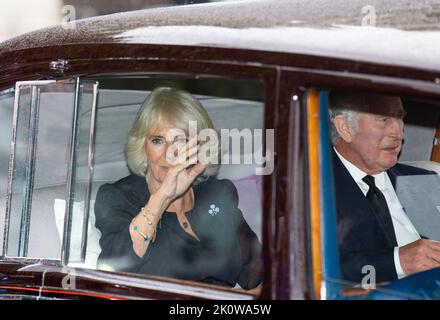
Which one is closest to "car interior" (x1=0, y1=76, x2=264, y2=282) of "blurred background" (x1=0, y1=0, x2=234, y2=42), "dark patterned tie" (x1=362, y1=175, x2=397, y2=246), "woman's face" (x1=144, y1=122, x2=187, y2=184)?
"woman's face" (x1=144, y1=122, x2=187, y2=184)

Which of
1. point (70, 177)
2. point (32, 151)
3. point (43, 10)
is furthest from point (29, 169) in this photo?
point (43, 10)

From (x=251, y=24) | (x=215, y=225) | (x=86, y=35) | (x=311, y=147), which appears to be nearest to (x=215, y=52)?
(x=251, y=24)

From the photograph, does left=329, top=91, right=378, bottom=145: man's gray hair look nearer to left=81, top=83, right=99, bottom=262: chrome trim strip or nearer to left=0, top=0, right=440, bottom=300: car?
left=0, top=0, right=440, bottom=300: car

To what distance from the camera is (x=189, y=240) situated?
→ 9.22 ft

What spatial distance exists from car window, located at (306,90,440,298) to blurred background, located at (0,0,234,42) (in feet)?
18.0

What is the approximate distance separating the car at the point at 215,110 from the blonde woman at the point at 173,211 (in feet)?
0.16

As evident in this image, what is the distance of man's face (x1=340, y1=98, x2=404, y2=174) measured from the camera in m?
3.04

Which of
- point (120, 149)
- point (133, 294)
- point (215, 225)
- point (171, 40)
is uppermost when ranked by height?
point (171, 40)

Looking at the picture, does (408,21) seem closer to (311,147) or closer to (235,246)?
(311,147)

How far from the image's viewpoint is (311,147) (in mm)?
2217

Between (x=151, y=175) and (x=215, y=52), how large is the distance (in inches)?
25.5

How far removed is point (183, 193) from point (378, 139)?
68 cm

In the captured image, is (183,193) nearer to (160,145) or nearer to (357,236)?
(160,145)

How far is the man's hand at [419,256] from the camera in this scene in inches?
111
